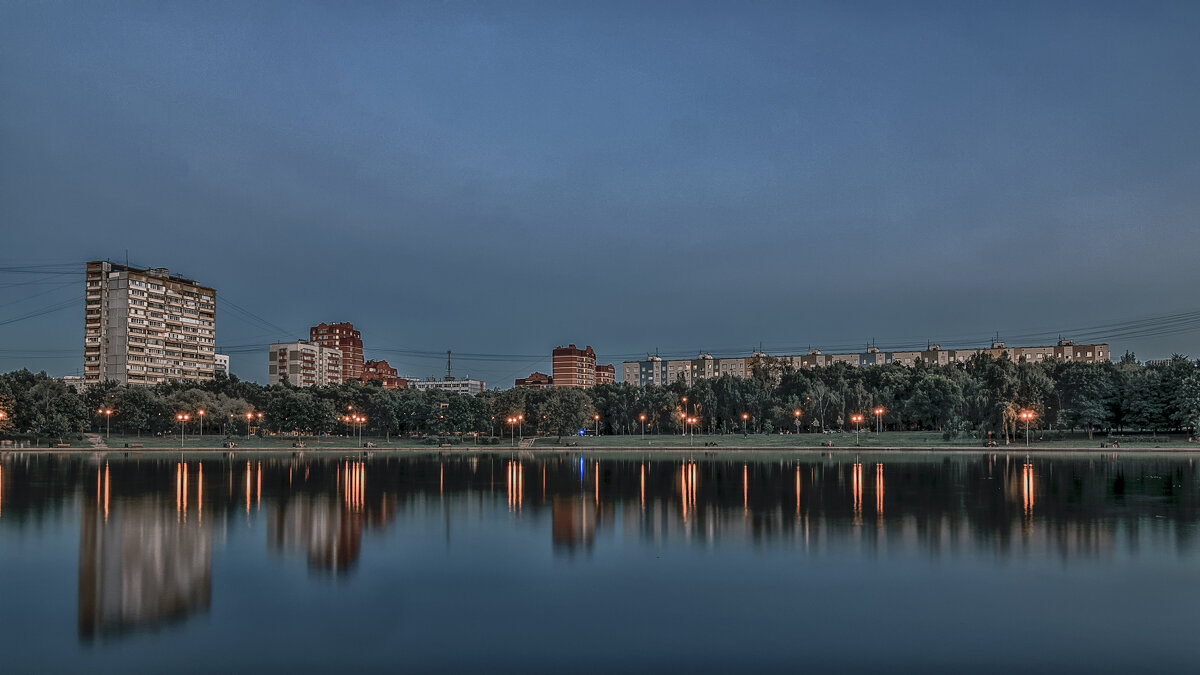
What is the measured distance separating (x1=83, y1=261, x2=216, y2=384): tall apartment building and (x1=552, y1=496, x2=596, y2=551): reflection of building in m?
146

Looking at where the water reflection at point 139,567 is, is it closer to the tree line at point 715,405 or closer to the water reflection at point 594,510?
the water reflection at point 594,510

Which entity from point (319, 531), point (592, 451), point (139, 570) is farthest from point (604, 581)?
point (592, 451)

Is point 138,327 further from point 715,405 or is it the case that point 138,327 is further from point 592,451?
point 592,451

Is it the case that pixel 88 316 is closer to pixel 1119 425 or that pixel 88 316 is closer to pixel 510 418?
pixel 510 418

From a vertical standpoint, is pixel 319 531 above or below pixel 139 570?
below

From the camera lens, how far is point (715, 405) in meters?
104

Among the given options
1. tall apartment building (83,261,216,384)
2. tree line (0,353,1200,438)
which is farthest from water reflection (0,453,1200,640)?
tall apartment building (83,261,216,384)

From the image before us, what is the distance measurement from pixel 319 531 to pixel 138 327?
152m

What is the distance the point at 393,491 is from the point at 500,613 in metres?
21.8

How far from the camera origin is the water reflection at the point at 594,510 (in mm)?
18656

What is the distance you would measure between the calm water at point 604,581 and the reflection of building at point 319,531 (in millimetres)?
138

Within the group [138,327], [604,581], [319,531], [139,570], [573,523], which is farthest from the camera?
[138,327]

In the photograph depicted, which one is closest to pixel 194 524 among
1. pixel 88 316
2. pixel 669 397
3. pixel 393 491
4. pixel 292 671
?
pixel 393 491

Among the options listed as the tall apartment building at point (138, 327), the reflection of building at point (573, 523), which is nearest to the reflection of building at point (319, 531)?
the reflection of building at point (573, 523)
